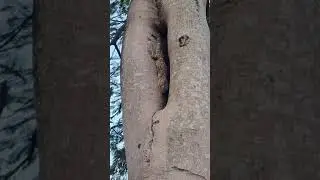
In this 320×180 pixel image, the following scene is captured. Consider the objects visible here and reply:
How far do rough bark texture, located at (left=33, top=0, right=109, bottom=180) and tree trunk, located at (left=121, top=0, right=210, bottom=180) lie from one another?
0.07m

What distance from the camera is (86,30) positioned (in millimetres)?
1969

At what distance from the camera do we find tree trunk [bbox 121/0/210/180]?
1.81 meters

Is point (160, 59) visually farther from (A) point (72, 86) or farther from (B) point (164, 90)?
(A) point (72, 86)

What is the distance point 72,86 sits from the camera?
77.4 inches
